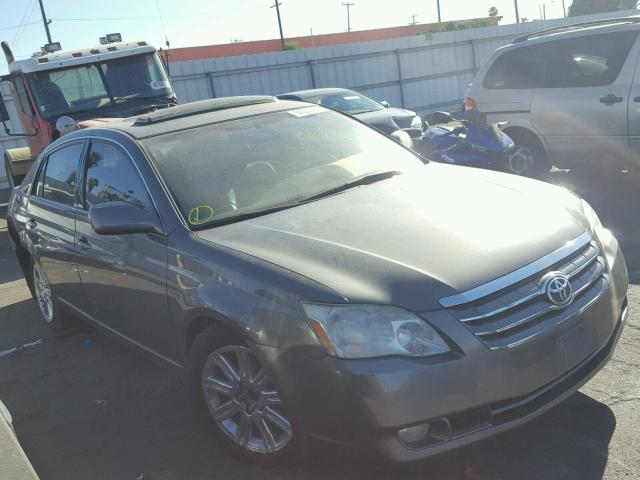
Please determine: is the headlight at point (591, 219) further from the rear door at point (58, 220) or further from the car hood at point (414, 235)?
the rear door at point (58, 220)

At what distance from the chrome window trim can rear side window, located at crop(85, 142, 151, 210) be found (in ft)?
5.88

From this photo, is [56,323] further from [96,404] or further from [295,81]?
[295,81]

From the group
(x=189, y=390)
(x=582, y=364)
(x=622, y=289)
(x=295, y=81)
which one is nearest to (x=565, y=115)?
(x=622, y=289)

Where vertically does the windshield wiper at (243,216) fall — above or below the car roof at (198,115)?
below

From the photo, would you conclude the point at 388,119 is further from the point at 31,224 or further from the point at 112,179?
the point at 112,179

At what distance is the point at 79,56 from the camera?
32.7 feet

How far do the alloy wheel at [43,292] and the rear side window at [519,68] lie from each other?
19.3ft

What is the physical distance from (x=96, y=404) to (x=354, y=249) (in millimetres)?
2212

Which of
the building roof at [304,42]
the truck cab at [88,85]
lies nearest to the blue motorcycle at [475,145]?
the truck cab at [88,85]

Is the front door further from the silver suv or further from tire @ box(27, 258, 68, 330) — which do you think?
the silver suv

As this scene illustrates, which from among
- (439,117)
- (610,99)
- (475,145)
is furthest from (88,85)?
(610,99)

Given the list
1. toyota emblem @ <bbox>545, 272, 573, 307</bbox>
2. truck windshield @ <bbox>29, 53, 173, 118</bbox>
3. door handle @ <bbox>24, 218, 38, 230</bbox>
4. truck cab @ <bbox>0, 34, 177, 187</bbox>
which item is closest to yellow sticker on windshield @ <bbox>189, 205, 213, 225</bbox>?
toyota emblem @ <bbox>545, 272, 573, 307</bbox>

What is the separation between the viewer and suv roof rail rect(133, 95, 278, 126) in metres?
4.33

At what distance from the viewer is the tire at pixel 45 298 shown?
5.38 metres
